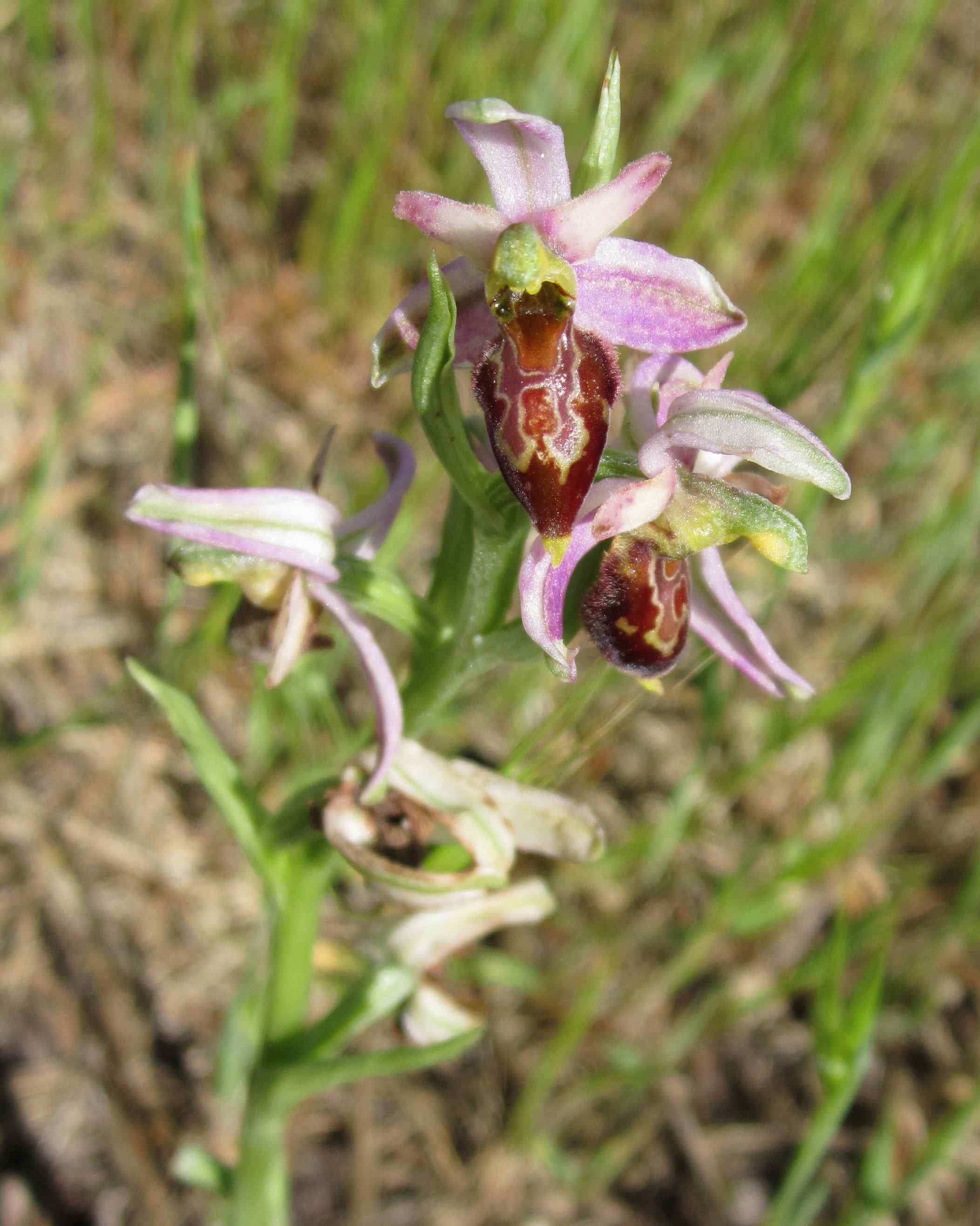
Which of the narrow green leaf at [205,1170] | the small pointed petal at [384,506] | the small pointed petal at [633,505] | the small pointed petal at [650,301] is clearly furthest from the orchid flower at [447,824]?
the narrow green leaf at [205,1170]

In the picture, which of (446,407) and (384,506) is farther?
(384,506)

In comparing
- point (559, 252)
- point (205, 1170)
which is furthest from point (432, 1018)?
point (559, 252)

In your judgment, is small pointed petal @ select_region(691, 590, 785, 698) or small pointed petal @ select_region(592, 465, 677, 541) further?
small pointed petal @ select_region(691, 590, 785, 698)

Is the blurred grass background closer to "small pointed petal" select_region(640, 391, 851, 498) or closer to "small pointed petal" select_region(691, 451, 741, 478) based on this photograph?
"small pointed petal" select_region(691, 451, 741, 478)

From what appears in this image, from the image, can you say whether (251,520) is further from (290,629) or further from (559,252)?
(559,252)

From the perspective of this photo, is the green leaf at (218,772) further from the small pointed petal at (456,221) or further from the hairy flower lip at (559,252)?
the small pointed petal at (456,221)

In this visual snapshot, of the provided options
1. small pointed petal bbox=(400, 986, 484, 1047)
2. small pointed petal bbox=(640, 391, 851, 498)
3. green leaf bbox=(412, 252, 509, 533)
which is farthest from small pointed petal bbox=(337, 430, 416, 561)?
small pointed petal bbox=(400, 986, 484, 1047)
